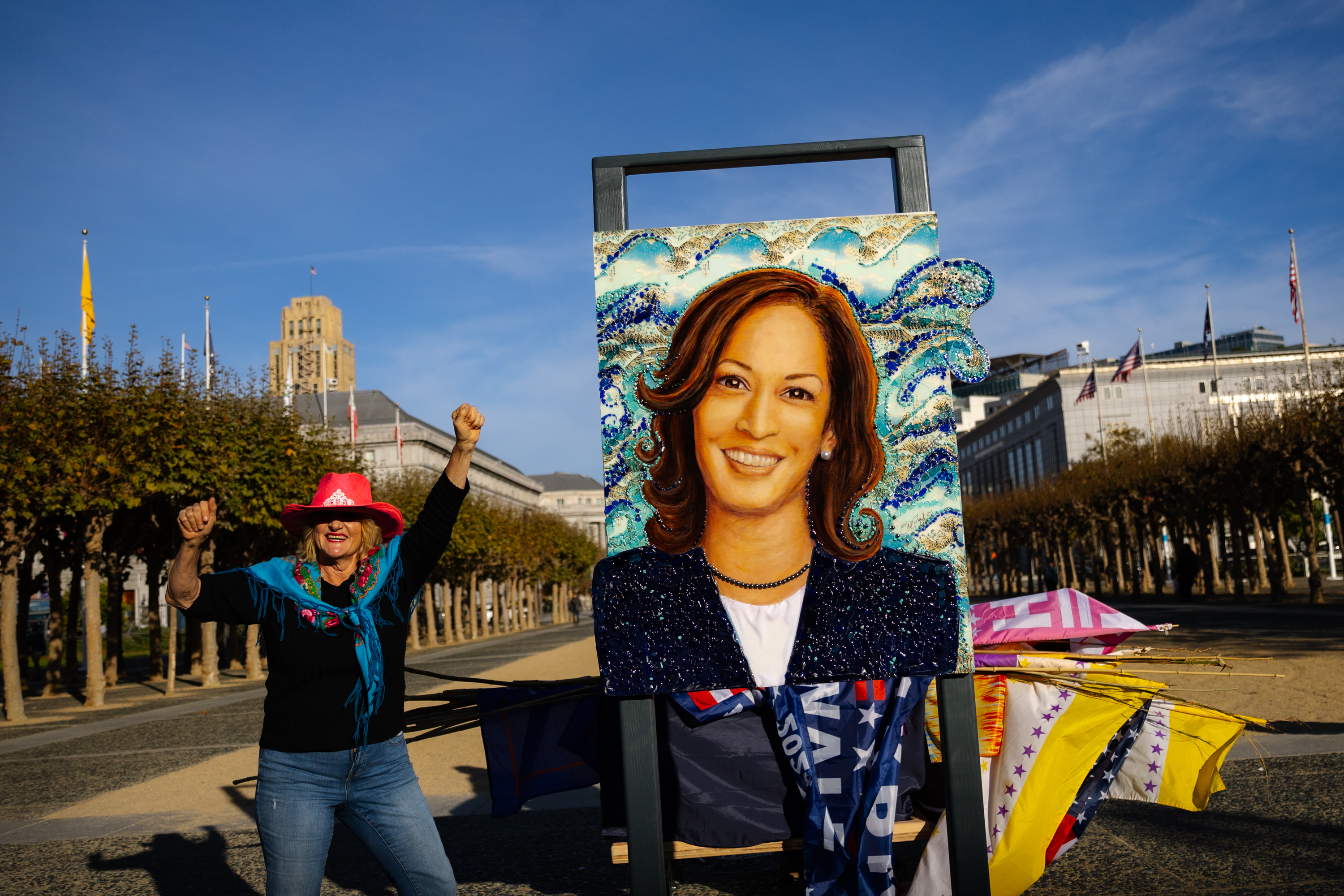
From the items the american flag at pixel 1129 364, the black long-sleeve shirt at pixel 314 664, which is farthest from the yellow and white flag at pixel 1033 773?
the american flag at pixel 1129 364

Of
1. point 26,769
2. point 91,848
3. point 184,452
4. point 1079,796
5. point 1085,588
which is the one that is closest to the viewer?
point 1079,796

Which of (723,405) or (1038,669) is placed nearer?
(723,405)

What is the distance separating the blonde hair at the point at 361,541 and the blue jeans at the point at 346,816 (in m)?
0.73

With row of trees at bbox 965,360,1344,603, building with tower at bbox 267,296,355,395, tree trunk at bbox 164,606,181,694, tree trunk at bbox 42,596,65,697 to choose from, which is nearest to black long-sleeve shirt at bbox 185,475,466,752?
tree trunk at bbox 164,606,181,694

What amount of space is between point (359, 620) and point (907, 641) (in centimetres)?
209

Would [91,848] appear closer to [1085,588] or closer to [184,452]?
[184,452]

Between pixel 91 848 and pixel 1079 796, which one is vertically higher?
pixel 1079 796

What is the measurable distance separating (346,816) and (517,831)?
141 inches

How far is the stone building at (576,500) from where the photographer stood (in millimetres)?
150500

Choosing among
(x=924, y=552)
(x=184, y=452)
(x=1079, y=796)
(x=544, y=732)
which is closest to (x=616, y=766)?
(x=544, y=732)

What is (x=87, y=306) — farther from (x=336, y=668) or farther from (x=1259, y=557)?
(x=1259, y=557)

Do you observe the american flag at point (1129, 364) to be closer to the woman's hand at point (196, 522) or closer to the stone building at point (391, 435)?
the stone building at point (391, 435)

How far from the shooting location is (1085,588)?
61.7 metres

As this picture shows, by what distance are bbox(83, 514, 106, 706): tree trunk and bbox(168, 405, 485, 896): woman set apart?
18.0 metres
